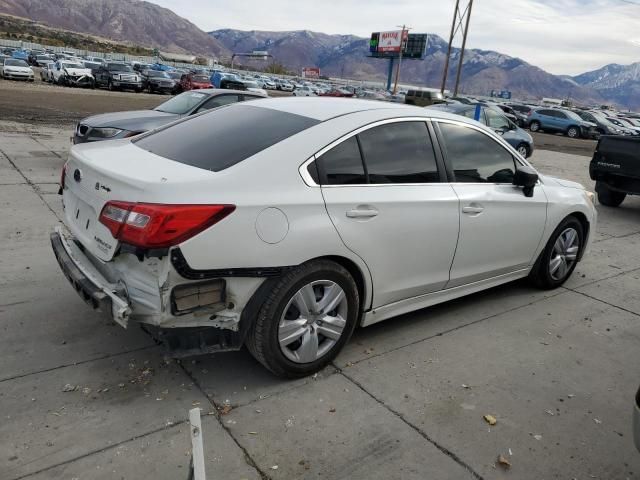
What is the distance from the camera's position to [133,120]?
321 inches

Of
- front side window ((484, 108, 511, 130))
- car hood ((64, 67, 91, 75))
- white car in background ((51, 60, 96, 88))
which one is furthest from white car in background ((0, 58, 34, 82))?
front side window ((484, 108, 511, 130))

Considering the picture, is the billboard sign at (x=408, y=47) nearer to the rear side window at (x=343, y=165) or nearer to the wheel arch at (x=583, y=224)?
the wheel arch at (x=583, y=224)

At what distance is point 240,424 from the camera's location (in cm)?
289

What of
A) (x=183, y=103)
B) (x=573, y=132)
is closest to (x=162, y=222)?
(x=183, y=103)

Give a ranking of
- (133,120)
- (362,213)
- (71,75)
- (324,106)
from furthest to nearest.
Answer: (71,75), (133,120), (324,106), (362,213)

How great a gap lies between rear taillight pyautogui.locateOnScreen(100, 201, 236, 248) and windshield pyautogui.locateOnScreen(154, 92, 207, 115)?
6628 millimetres

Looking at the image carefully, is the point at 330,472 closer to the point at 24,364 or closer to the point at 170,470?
the point at 170,470

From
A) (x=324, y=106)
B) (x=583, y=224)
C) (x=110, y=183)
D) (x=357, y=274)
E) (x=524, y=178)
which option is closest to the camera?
(x=110, y=183)

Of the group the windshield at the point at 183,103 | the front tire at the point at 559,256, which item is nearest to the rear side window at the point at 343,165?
the front tire at the point at 559,256

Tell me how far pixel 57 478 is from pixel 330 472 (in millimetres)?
1252

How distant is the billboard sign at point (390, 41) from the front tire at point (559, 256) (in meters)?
94.2

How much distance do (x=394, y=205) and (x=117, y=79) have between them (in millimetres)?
32299

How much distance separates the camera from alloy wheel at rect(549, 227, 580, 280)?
5043 millimetres

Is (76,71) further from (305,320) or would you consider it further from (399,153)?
(305,320)
